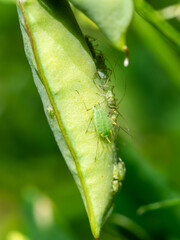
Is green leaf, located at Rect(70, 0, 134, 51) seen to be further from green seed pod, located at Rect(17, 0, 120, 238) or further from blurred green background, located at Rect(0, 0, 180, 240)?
blurred green background, located at Rect(0, 0, 180, 240)

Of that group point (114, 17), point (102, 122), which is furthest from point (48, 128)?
point (114, 17)

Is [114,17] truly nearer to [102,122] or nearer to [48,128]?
[102,122]

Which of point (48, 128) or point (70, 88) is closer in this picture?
point (70, 88)

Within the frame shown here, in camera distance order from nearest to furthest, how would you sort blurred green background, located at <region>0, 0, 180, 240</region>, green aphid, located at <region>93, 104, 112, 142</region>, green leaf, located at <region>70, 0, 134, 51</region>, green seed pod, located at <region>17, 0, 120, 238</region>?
green leaf, located at <region>70, 0, 134, 51</region> → green seed pod, located at <region>17, 0, 120, 238</region> → green aphid, located at <region>93, 104, 112, 142</region> → blurred green background, located at <region>0, 0, 180, 240</region>

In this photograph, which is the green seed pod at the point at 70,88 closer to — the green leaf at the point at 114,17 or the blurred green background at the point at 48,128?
the green leaf at the point at 114,17

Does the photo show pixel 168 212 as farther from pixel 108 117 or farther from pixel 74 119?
pixel 74 119

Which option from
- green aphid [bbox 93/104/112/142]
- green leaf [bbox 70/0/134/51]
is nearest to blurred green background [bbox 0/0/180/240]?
green aphid [bbox 93/104/112/142]

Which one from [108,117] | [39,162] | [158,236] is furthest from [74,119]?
[39,162]
